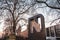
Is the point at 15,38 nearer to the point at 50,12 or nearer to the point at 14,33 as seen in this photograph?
the point at 14,33

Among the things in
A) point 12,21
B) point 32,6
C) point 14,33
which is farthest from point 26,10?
point 14,33

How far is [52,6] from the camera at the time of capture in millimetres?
3805

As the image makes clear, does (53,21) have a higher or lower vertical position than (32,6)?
lower

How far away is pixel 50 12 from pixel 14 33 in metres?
1.18

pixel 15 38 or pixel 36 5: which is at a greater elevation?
pixel 36 5

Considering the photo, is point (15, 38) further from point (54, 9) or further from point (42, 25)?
point (54, 9)

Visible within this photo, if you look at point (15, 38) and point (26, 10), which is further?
point (26, 10)

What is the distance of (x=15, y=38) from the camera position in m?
3.53

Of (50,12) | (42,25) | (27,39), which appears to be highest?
(50,12)

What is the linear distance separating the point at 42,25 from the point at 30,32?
0.39 meters

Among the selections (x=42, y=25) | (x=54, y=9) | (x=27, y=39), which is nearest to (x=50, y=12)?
(x=54, y=9)

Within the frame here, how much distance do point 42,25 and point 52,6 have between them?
64cm

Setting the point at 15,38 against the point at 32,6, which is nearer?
the point at 15,38

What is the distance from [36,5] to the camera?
12.6 ft
